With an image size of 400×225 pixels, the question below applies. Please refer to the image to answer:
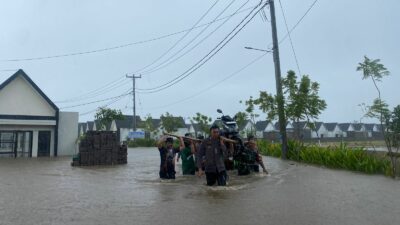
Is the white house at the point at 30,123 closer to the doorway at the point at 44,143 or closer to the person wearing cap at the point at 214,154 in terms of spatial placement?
the doorway at the point at 44,143

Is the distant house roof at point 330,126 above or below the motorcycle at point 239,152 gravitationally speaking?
above

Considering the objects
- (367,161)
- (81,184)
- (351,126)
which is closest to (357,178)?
(367,161)

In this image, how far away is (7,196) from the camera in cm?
1034

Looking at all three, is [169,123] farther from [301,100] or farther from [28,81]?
[301,100]

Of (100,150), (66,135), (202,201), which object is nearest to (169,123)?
(66,135)

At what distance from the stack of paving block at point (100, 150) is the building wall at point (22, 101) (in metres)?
10.3

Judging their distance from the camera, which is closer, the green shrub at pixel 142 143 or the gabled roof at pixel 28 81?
the gabled roof at pixel 28 81

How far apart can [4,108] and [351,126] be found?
92.3 metres

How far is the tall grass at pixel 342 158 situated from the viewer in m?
15.4

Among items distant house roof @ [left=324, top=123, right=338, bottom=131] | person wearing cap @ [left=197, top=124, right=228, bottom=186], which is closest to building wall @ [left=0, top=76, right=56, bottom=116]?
person wearing cap @ [left=197, top=124, right=228, bottom=186]

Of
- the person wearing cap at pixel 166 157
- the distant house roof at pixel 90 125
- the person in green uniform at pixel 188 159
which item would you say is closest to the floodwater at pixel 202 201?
the person wearing cap at pixel 166 157

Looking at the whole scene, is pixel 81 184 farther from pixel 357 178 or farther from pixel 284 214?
pixel 357 178

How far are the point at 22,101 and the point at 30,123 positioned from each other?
1.68m

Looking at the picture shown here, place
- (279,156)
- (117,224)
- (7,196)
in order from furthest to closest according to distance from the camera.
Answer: (279,156)
(7,196)
(117,224)
